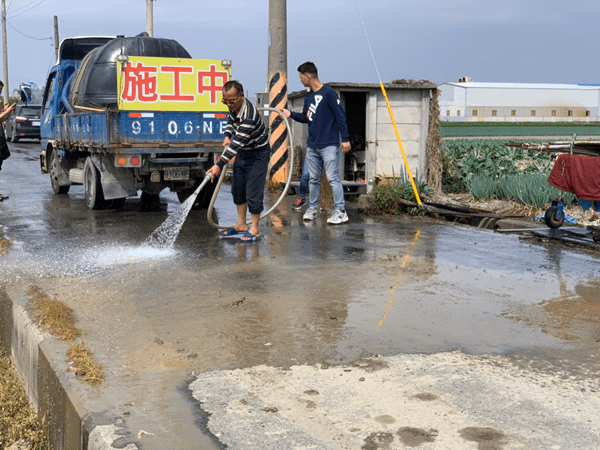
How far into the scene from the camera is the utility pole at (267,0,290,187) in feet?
45.7

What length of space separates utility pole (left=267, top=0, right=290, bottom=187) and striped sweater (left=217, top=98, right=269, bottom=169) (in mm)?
5295

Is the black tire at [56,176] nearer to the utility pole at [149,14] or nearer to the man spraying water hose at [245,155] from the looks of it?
the man spraying water hose at [245,155]

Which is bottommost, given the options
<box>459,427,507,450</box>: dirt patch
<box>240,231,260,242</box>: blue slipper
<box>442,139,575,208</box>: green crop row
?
<box>459,427,507,450</box>: dirt patch

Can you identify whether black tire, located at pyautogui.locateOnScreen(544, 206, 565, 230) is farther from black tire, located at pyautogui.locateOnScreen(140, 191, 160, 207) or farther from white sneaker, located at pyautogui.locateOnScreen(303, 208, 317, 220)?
black tire, located at pyautogui.locateOnScreen(140, 191, 160, 207)

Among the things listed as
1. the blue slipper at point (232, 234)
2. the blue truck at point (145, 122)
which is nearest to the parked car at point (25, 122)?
the blue truck at point (145, 122)

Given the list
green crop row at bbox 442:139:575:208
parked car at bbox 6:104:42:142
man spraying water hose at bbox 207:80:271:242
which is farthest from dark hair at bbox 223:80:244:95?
parked car at bbox 6:104:42:142

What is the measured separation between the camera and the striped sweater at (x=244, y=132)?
8.30 meters

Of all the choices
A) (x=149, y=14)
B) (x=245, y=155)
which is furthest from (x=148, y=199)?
(x=149, y=14)

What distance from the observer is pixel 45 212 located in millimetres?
11492

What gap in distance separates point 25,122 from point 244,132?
26.4 m

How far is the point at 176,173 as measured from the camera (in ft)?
36.4

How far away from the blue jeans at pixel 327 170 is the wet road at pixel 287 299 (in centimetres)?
55

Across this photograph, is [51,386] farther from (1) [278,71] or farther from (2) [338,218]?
(1) [278,71]

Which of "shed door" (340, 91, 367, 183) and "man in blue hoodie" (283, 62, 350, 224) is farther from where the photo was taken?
"shed door" (340, 91, 367, 183)
